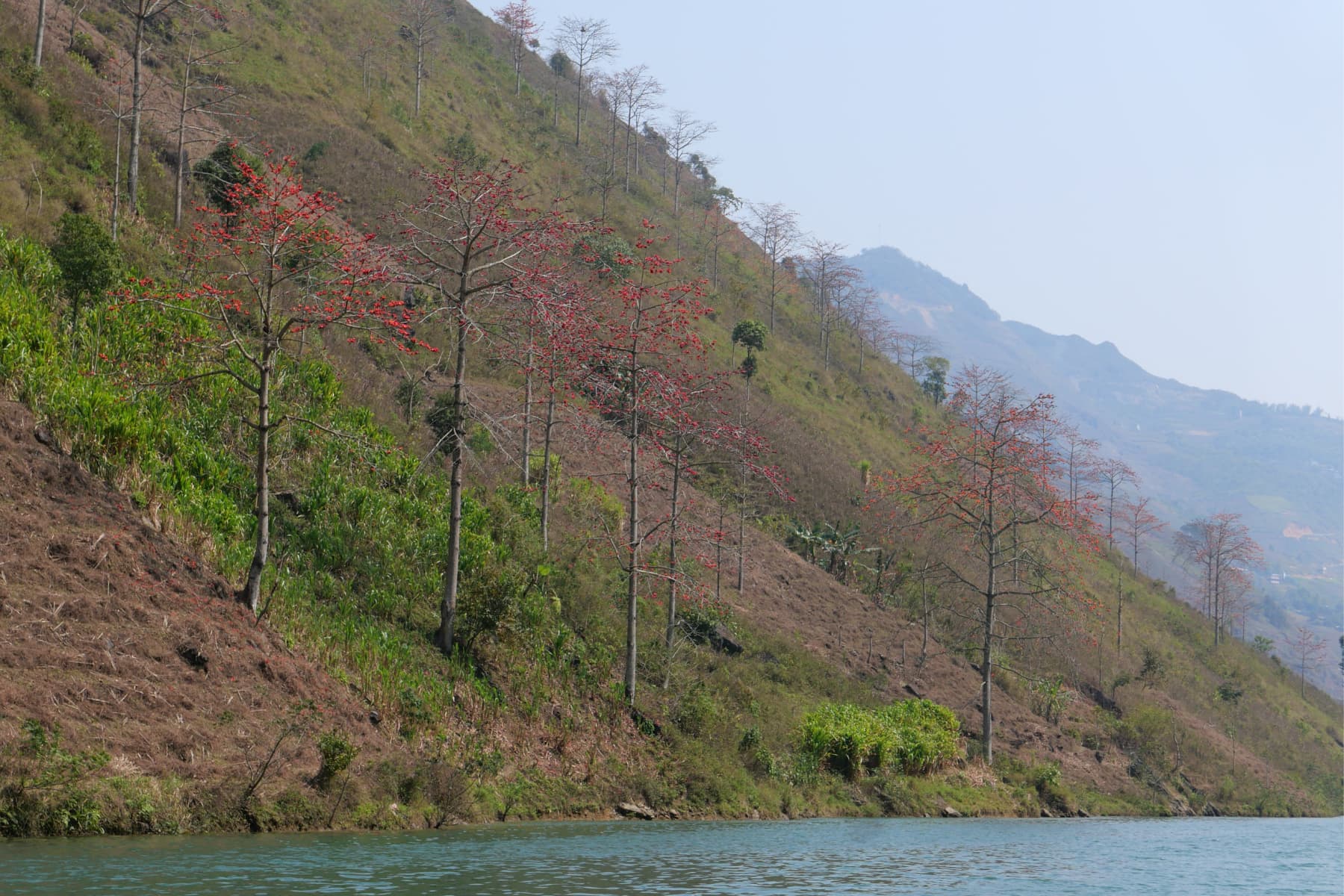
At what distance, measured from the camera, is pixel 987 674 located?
121ft

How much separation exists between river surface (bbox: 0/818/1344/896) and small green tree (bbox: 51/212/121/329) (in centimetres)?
1348

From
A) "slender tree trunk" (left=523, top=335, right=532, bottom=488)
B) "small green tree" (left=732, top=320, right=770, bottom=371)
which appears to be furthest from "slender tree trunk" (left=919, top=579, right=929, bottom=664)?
"small green tree" (left=732, top=320, right=770, bottom=371)

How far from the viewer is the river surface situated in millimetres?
10695

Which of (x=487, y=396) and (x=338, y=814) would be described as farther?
(x=487, y=396)

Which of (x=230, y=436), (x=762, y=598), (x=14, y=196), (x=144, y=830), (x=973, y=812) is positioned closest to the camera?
(x=144, y=830)

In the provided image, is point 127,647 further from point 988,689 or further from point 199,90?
point 199,90

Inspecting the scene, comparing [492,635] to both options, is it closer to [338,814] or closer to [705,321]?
[338,814]

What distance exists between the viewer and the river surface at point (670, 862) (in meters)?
10.7

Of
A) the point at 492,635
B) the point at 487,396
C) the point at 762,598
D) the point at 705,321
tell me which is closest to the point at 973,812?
the point at 762,598

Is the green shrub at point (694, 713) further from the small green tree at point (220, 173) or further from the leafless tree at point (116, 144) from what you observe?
the small green tree at point (220, 173)

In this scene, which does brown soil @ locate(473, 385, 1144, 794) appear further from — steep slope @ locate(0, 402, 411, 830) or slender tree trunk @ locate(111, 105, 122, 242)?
steep slope @ locate(0, 402, 411, 830)

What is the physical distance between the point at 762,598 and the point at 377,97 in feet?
146

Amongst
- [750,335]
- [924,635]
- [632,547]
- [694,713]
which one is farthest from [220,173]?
[750,335]

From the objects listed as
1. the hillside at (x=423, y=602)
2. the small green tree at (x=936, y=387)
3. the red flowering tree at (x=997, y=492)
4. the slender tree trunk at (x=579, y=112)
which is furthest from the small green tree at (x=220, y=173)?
the small green tree at (x=936, y=387)
